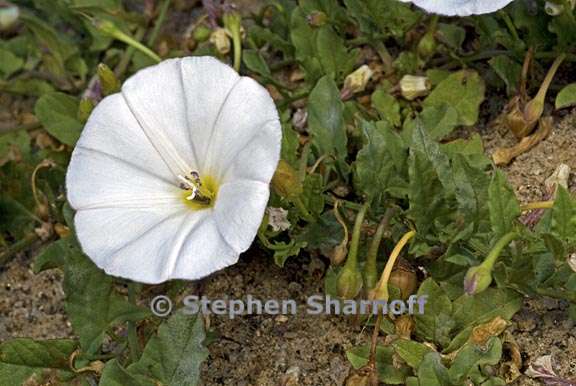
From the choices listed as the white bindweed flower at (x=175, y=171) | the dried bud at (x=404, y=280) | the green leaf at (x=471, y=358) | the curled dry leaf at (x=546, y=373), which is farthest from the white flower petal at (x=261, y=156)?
the curled dry leaf at (x=546, y=373)

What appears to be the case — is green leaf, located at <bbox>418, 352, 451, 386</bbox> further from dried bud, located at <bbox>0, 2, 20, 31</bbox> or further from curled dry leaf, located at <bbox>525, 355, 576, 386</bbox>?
dried bud, located at <bbox>0, 2, 20, 31</bbox>

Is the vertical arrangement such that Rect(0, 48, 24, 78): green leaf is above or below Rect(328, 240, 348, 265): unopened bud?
below

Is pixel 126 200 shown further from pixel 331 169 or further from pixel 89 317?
pixel 331 169

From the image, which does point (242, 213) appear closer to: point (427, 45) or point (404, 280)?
point (404, 280)

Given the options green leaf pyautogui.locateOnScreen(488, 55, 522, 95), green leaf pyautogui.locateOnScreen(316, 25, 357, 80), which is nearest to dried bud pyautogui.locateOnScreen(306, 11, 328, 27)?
green leaf pyautogui.locateOnScreen(316, 25, 357, 80)

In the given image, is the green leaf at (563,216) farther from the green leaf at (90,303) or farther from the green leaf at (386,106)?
the green leaf at (90,303)
